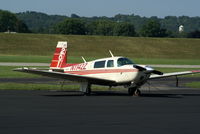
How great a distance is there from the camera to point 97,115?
60.3 feet

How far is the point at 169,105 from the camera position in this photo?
22391 mm

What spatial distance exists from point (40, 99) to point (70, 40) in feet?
276

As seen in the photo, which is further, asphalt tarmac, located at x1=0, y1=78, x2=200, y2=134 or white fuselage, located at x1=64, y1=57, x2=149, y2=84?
white fuselage, located at x1=64, y1=57, x2=149, y2=84

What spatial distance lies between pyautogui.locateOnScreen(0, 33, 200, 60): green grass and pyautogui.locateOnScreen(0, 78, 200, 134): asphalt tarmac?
68714mm

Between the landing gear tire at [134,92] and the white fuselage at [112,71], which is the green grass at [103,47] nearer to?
the white fuselage at [112,71]

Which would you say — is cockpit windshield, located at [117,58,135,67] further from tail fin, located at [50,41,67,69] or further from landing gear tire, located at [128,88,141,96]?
tail fin, located at [50,41,67,69]

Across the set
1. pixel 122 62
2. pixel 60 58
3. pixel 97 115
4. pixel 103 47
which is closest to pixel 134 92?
pixel 122 62

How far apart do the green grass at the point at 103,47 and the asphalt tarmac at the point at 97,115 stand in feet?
225

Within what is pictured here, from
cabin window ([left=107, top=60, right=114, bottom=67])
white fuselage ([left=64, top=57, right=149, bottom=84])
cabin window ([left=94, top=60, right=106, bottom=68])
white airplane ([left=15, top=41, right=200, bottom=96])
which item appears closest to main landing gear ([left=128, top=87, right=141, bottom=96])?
white airplane ([left=15, top=41, right=200, bottom=96])

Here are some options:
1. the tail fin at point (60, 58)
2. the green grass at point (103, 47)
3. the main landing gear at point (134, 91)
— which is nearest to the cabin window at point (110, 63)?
the main landing gear at point (134, 91)

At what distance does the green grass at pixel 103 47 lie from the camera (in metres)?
96.5

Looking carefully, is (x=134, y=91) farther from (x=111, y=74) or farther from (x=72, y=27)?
(x=72, y=27)

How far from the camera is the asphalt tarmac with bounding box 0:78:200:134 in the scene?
1512cm

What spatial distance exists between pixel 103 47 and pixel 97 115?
85.4m
